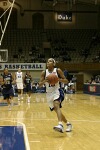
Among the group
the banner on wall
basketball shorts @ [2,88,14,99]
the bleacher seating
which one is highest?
the bleacher seating

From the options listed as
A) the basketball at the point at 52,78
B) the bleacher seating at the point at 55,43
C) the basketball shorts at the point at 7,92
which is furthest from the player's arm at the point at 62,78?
the bleacher seating at the point at 55,43

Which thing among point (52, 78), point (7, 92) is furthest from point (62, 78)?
point (7, 92)

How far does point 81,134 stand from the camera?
31.4 ft

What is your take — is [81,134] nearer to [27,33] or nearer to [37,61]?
[37,61]

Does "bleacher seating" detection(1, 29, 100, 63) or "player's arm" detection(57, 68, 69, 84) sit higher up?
"bleacher seating" detection(1, 29, 100, 63)

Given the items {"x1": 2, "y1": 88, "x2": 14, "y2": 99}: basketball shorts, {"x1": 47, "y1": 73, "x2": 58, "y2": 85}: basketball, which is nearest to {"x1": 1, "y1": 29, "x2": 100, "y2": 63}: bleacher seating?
{"x1": 2, "y1": 88, "x2": 14, "y2": 99}: basketball shorts

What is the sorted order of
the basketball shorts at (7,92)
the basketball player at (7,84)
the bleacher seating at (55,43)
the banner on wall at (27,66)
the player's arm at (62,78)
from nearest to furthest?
the player's arm at (62,78)
the basketball player at (7,84)
the basketball shorts at (7,92)
the banner on wall at (27,66)
the bleacher seating at (55,43)

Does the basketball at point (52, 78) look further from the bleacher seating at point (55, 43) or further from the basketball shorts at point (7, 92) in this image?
the bleacher seating at point (55, 43)

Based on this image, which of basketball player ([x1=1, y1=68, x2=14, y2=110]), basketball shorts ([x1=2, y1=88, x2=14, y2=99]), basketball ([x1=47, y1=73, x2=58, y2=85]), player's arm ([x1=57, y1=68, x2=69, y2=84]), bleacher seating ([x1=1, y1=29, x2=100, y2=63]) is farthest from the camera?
bleacher seating ([x1=1, y1=29, x2=100, y2=63])

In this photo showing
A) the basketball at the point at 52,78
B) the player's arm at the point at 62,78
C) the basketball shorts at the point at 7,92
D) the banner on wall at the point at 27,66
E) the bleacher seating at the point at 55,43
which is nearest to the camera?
the basketball at the point at 52,78

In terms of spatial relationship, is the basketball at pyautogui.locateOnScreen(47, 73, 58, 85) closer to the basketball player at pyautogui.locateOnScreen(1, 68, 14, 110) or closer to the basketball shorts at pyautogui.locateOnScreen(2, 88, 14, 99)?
the basketball player at pyautogui.locateOnScreen(1, 68, 14, 110)

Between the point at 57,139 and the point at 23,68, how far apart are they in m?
29.7

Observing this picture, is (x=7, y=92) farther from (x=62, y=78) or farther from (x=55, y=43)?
(x=55, y=43)

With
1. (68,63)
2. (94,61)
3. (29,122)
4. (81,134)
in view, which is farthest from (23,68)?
(81,134)
